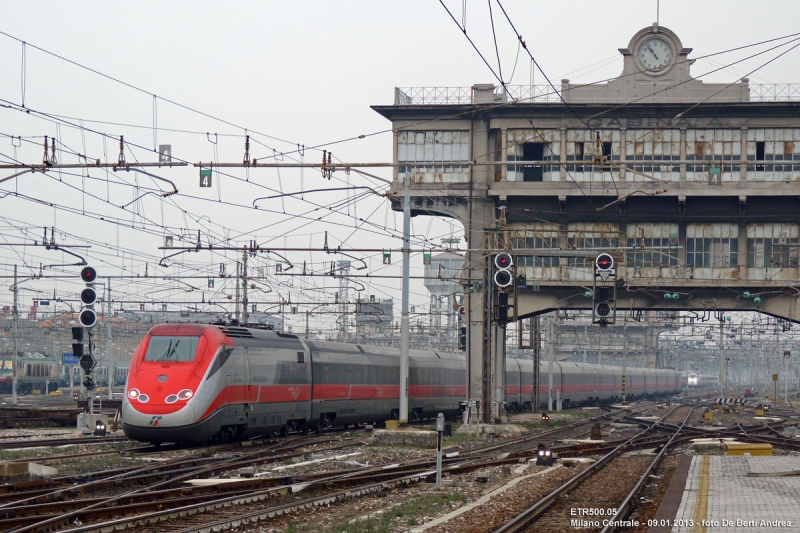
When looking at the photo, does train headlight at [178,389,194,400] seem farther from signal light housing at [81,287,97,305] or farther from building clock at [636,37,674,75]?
building clock at [636,37,674,75]

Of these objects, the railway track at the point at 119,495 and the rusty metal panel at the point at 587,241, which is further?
the rusty metal panel at the point at 587,241

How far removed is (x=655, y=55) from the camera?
4384cm

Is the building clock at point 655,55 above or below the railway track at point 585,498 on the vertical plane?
above

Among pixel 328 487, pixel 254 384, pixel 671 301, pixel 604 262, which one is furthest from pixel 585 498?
pixel 671 301

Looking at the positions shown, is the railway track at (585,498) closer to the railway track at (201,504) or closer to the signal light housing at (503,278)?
the railway track at (201,504)

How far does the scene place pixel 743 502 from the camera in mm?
16281

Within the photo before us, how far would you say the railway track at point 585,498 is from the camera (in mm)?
14672

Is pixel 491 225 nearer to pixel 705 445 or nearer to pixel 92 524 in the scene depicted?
pixel 705 445

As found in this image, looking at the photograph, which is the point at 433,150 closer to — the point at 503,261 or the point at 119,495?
the point at 503,261

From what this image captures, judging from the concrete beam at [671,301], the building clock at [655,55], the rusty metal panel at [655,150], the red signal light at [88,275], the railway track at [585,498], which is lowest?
the railway track at [585,498]

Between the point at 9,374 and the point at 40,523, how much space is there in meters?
89.1

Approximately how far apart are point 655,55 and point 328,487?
31.7 m

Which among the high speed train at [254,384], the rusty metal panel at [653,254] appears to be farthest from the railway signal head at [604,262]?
Result: the rusty metal panel at [653,254]

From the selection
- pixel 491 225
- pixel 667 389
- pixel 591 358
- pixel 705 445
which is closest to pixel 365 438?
pixel 705 445
